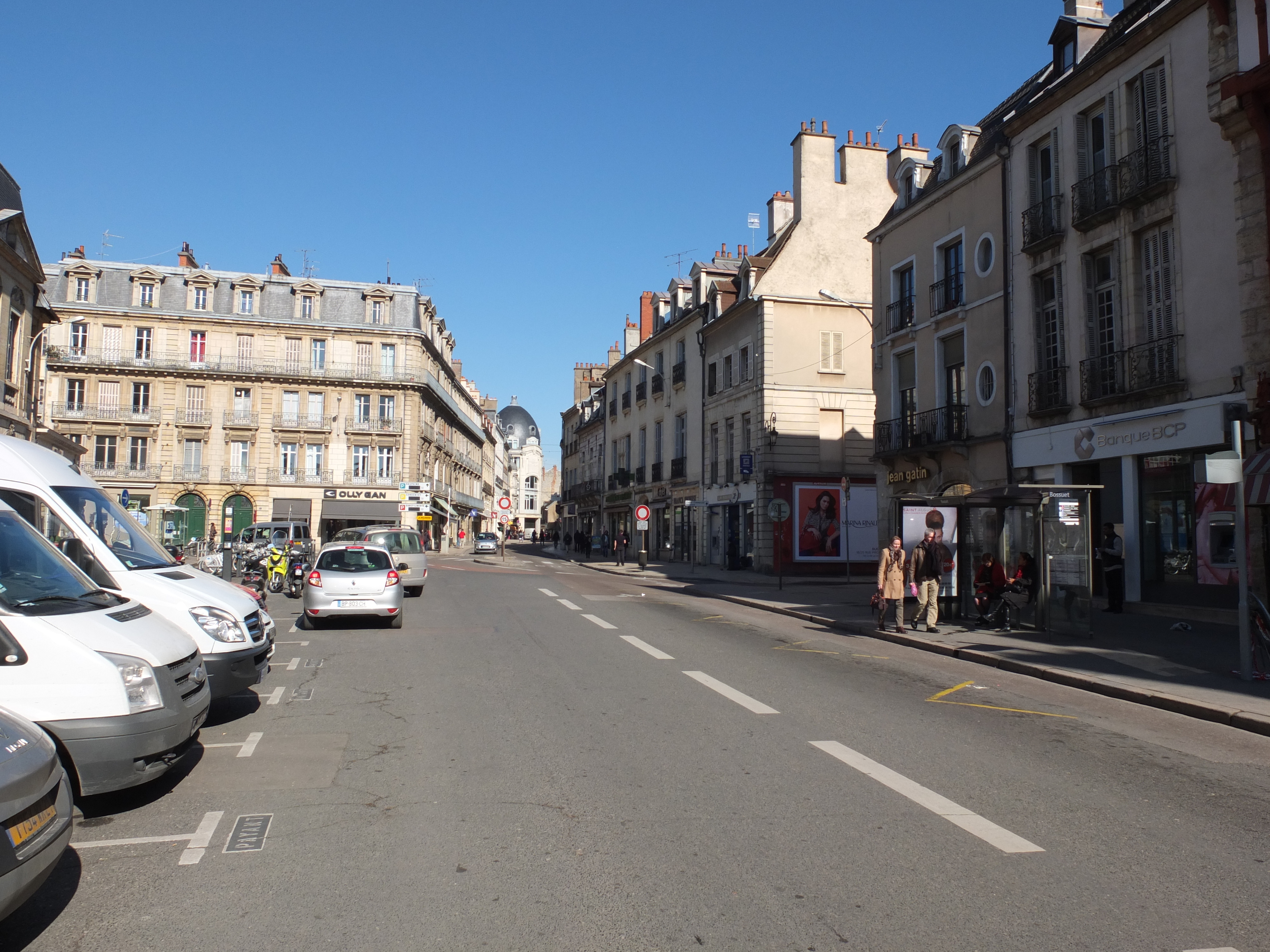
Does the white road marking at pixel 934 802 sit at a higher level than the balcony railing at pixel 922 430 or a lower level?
lower

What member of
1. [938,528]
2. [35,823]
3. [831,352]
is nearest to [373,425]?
[831,352]

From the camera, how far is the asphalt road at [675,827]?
3924mm

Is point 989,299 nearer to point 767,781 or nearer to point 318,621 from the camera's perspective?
point 318,621

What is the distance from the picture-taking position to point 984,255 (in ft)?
74.9

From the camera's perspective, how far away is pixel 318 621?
621 inches

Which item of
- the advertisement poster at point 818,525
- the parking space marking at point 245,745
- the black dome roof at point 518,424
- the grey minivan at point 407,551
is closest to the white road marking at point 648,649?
the parking space marking at point 245,745

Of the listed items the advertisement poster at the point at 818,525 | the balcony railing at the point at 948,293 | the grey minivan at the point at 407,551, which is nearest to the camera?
the grey minivan at the point at 407,551

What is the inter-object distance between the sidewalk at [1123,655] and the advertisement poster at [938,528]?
858 millimetres

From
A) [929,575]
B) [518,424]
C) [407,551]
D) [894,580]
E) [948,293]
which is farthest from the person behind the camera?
[518,424]

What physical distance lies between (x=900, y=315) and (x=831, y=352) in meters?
10.4

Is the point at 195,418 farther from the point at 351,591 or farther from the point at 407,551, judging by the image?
the point at 351,591

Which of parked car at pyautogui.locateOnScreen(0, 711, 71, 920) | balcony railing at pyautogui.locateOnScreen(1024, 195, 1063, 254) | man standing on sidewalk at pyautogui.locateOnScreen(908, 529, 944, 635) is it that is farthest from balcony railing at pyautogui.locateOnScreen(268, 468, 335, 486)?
parked car at pyautogui.locateOnScreen(0, 711, 71, 920)

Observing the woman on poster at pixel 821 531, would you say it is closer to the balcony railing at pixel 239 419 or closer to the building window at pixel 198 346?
the balcony railing at pixel 239 419

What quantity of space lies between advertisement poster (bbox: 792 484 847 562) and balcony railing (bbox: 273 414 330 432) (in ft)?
106
